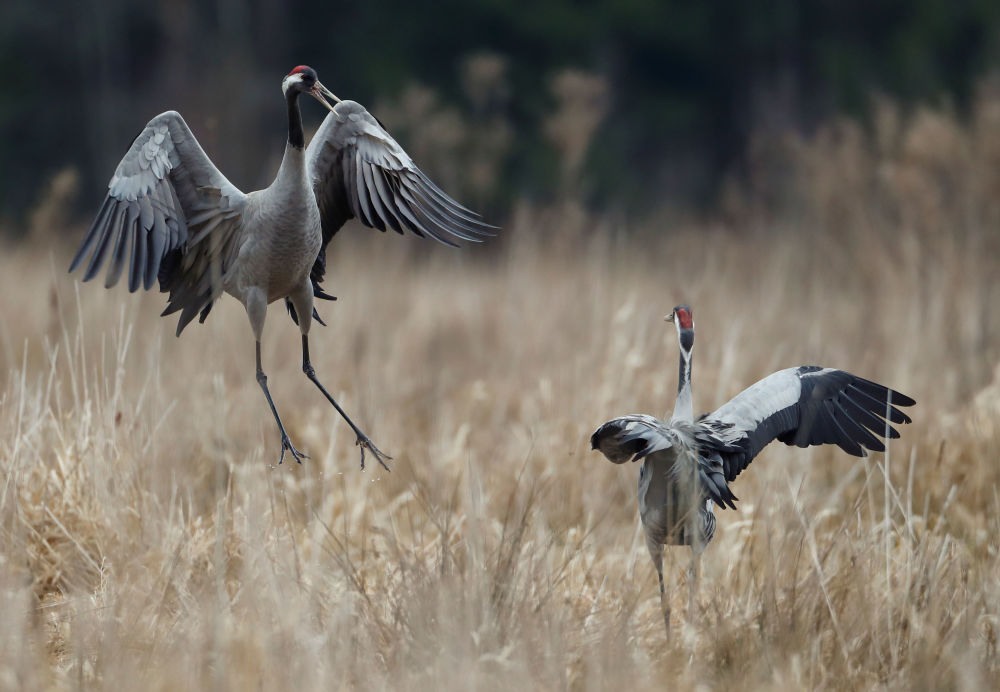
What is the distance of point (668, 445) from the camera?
3.54 meters

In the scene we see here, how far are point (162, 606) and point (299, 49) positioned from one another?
52.7 ft

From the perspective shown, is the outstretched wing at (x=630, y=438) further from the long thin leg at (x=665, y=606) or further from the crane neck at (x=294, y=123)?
the crane neck at (x=294, y=123)

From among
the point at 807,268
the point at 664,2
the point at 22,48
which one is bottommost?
the point at 807,268

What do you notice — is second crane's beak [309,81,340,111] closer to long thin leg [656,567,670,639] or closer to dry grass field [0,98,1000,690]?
dry grass field [0,98,1000,690]

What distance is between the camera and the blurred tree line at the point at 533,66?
16953 millimetres

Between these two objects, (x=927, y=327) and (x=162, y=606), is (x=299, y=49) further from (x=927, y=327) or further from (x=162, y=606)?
(x=162, y=606)

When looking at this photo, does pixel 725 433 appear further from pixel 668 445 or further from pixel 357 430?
pixel 357 430

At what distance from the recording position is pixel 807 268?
9.40m

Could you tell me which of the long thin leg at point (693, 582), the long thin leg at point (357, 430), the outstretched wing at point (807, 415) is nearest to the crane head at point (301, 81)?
the long thin leg at point (357, 430)

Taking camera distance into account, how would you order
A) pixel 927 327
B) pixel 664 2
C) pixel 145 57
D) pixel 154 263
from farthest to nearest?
1. pixel 145 57
2. pixel 664 2
3. pixel 927 327
4. pixel 154 263

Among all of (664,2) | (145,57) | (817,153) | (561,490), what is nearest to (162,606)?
Answer: (561,490)

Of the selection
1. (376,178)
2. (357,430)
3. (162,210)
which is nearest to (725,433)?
(357,430)

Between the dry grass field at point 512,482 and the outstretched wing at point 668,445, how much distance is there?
279 mm

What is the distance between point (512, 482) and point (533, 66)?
44.0 feet
